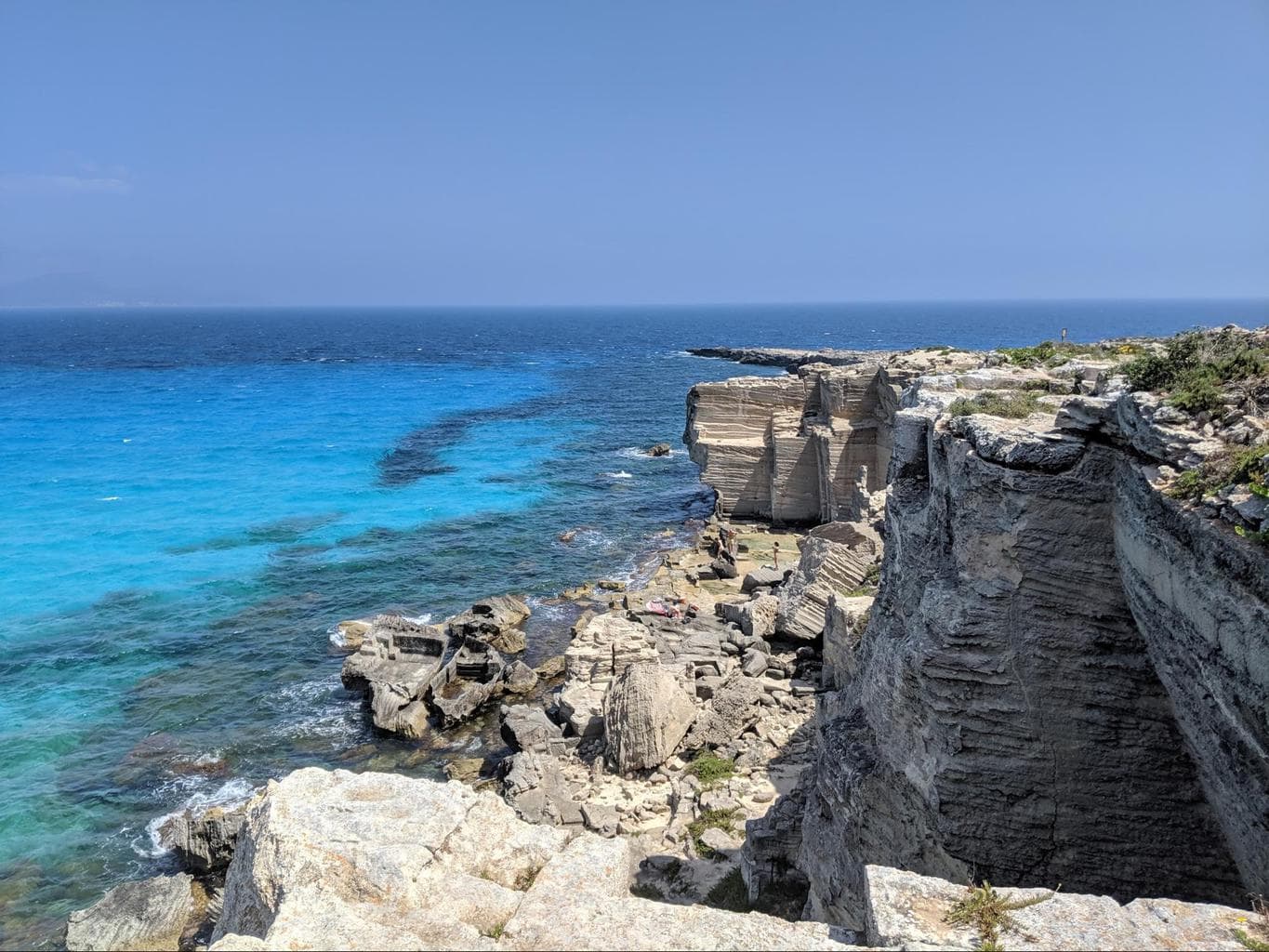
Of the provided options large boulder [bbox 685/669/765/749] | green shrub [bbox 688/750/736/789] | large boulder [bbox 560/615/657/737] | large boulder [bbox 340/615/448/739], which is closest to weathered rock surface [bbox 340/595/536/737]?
large boulder [bbox 340/615/448/739]

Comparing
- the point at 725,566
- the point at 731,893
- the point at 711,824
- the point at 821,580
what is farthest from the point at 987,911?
the point at 725,566

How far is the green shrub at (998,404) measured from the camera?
8.95 meters

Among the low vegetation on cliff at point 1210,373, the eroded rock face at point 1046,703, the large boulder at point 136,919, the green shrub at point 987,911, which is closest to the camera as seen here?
the green shrub at point 987,911

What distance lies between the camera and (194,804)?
17.4 m

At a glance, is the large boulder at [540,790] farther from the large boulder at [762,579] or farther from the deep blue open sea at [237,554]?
the large boulder at [762,579]

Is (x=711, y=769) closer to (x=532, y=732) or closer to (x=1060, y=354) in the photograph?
(x=532, y=732)

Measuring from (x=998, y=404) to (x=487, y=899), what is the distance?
23.6ft

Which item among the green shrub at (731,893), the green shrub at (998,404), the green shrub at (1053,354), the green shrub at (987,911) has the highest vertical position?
the green shrub at (1053,354)

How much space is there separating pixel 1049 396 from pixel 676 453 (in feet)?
135

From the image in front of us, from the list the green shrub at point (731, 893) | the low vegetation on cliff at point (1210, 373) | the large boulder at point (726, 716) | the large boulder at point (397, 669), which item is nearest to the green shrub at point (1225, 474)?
the low vegetation on cliff at point (1210, 373)

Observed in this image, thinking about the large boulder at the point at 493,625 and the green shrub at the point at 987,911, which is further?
the large boulder at the point at 493,625

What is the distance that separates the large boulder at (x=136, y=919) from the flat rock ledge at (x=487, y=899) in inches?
291

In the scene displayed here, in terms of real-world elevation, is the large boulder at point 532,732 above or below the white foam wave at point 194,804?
above

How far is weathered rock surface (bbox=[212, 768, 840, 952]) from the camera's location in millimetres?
5574
